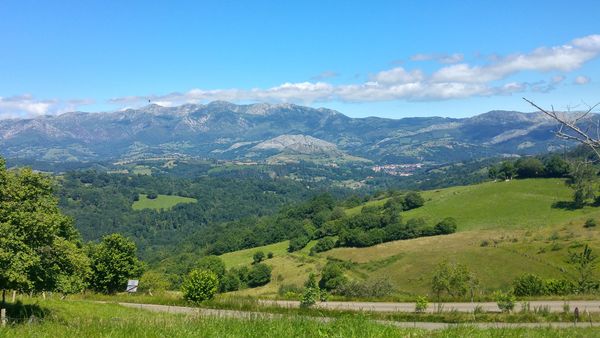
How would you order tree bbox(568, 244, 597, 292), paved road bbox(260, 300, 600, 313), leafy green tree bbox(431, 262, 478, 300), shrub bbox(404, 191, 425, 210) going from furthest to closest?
shrub bbox(404, 191, 425, 210) → tree bbox(568, 244, 597, 292) → leafy green tree bbox(431, 262, 478, 300) → paved road bbox(260, 300, 600, 313)

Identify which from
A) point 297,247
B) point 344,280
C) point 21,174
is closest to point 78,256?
point 21,174

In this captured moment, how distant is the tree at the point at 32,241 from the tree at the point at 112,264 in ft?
95.2

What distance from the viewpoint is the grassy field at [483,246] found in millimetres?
74688

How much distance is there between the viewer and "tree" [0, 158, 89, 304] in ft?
66.7

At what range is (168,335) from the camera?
689cm

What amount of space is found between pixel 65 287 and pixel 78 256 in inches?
75.7

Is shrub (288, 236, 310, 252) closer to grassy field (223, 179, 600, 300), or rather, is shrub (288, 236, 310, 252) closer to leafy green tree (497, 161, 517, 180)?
grassy field (223, 179, 600, 300)

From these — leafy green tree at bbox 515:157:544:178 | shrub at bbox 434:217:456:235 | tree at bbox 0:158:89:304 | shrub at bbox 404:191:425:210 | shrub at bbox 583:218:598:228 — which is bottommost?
shrub at bbox 434:217:456:235

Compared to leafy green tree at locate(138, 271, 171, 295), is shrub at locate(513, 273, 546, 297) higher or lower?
higher

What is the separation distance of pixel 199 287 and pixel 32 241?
19.6 metres

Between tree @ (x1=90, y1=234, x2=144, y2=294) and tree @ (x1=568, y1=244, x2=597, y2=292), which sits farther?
tree @ (x1=568, y1=244, x2=597, y2=292)

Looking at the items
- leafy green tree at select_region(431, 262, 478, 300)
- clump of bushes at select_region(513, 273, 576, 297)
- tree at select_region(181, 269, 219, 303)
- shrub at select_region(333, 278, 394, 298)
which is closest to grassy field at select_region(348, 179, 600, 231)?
clump of bushes at select_region(513, 273, 576, 297)

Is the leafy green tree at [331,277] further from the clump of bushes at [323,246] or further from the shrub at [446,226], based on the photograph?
the shrub at [446,226]

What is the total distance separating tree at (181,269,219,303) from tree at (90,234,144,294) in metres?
16.1
